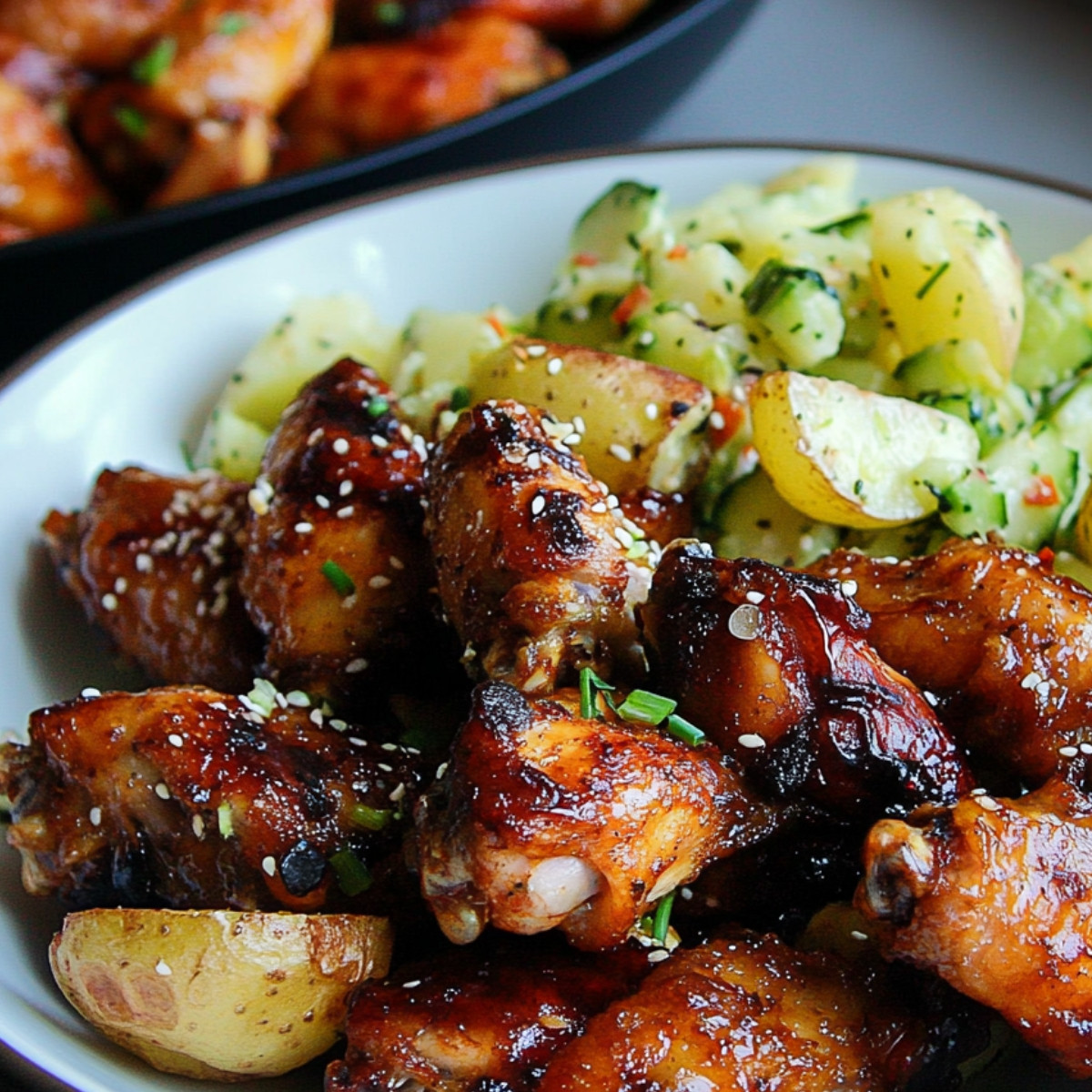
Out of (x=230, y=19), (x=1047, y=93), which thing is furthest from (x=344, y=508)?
(x=1047, y=93)

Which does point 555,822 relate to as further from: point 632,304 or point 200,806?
point 632,304

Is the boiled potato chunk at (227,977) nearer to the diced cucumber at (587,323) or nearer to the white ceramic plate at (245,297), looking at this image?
the white ceramic plate at (245,297)

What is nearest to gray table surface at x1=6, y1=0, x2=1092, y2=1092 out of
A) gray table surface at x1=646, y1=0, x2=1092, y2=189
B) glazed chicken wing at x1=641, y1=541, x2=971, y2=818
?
gray table surface at x1=646, y1=0, x2=1092, y2=189

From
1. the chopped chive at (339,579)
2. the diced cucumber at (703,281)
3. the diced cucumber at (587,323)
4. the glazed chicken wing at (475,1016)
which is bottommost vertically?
the glazed chicken wing at (475,1016)

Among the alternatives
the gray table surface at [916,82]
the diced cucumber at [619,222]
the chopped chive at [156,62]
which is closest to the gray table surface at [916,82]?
the gray table surface at [916,82]

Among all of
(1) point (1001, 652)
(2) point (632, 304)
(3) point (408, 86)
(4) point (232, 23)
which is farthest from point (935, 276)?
(4) point (232, 23)

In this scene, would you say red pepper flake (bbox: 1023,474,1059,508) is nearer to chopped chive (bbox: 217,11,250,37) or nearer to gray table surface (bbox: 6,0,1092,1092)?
gray table surface (bbox: 6,0,1092,1092)
